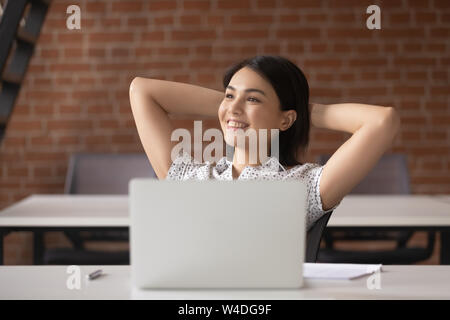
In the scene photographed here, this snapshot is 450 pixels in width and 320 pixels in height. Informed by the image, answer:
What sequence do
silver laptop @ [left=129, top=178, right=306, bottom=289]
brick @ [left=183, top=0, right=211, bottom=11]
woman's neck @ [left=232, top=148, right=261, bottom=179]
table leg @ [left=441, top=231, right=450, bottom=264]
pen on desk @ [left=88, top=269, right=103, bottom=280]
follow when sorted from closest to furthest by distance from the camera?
silver laptop @ [left=129, top=178, right=306, bottom=289] → pen on desk @ [left=88, top=269, right=103, bottom=280] → woman's neck @ [left=232, top=148, right=261, bottom=179] → table leg @ [left=441, top=231, right=450, bottom=264] → brick @ [left=183, top=0, right=211, bottom=11]

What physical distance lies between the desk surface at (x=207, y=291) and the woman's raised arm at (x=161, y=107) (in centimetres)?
40

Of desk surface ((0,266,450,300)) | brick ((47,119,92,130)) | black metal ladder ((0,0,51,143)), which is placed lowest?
desk surface ((0,266,450,300))

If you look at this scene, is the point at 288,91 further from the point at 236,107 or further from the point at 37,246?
the point at 37,246

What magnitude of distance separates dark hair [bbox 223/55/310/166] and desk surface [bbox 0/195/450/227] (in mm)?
658

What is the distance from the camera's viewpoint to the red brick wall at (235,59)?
3.96 m

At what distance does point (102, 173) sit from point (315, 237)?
2070 mm

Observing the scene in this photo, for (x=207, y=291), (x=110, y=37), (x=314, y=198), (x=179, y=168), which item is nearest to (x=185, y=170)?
(x=179, y=168)

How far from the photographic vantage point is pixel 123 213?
98.3 inches

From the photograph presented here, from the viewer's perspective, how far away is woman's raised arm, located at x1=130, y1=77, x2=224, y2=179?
5.72 ft

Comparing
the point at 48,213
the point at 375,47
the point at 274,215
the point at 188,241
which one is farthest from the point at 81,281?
the point at 375,47

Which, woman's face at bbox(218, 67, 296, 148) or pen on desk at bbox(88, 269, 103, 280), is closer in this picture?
pen on desk at bbox(88, 269, 103, 280)

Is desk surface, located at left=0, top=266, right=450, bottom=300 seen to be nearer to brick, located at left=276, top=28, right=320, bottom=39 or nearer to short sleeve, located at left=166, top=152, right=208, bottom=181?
short sleeve, located at left=166, top=152, right=208, bottom=181

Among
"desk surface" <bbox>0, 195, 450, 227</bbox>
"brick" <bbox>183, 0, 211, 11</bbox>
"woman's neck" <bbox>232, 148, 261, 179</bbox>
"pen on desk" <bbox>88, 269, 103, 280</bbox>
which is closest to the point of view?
"pen on desk" <bbox>88, 269, 103, 280</bbox>

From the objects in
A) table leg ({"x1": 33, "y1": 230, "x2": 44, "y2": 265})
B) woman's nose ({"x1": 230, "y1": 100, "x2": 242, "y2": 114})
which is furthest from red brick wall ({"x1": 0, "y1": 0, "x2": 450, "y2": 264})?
A: woman's nose ({"x1": 230, "y1": 100, "x2": 242, "y2": 114})
